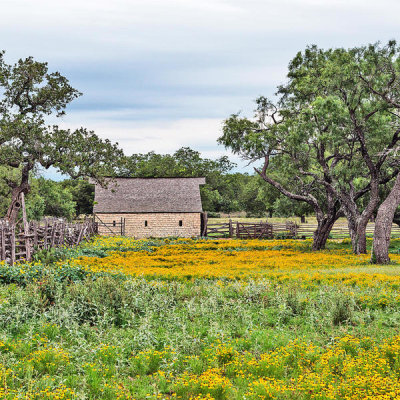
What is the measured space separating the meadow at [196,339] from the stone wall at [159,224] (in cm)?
3437

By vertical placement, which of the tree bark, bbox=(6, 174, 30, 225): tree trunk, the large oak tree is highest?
the large oak tree

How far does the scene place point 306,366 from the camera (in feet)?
25.9

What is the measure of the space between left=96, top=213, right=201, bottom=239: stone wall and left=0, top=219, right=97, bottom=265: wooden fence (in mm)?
19608

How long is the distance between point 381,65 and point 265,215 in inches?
2819

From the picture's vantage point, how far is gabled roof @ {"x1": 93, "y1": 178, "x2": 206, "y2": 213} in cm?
4972

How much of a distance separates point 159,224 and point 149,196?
398 centimetres

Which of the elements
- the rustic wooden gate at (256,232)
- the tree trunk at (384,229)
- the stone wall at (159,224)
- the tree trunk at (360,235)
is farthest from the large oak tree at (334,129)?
the stone wall at (159,224)

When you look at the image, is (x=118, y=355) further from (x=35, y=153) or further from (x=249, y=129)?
(x=35, y=153)

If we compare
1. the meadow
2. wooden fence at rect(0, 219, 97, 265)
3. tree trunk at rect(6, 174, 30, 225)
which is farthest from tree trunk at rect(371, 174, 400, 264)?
tree trunk at rect(6, 174, 30, 225)

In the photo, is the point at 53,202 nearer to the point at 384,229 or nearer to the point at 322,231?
the point at 322,231

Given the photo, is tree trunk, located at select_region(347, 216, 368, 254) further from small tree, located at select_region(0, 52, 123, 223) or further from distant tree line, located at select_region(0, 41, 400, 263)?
small tree, located at select_region(0, 52, 123, 223)

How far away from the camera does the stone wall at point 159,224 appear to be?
162 ft

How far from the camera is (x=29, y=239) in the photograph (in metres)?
21.2

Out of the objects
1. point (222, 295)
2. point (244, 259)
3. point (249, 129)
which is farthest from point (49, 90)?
point (222, 295)
